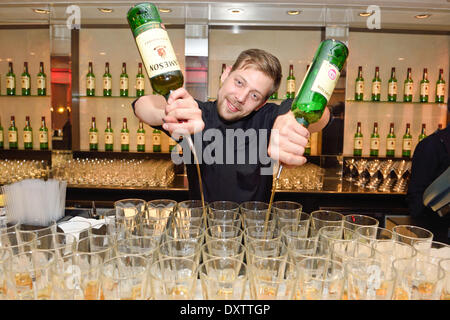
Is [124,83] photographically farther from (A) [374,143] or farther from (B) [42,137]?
(A) [374,143]

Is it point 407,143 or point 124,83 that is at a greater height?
point 124,83

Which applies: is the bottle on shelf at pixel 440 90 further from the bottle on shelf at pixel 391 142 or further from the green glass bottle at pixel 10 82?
the green glass bottle at pixel 10 82

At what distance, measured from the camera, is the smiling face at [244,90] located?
6.34 ft

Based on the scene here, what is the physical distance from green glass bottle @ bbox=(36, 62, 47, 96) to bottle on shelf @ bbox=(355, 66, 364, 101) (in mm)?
3347

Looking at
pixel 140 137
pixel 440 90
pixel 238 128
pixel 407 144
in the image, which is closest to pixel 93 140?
pixel 140 137

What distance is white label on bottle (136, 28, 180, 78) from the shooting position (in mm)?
1046

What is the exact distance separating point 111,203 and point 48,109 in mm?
1613

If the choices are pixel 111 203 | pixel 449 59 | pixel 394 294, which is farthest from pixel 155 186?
pixel 449 59

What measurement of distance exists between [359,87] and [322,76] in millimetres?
3151

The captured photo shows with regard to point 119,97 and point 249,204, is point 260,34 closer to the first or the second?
point 119,97

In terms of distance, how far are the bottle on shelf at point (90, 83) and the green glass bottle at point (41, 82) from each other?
0.51 m

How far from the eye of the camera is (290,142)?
121cm

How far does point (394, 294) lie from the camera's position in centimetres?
79

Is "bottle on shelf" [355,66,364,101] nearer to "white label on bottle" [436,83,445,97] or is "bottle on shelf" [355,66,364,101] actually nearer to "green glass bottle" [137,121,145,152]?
"white label on bottle" [436,83,445,97]
